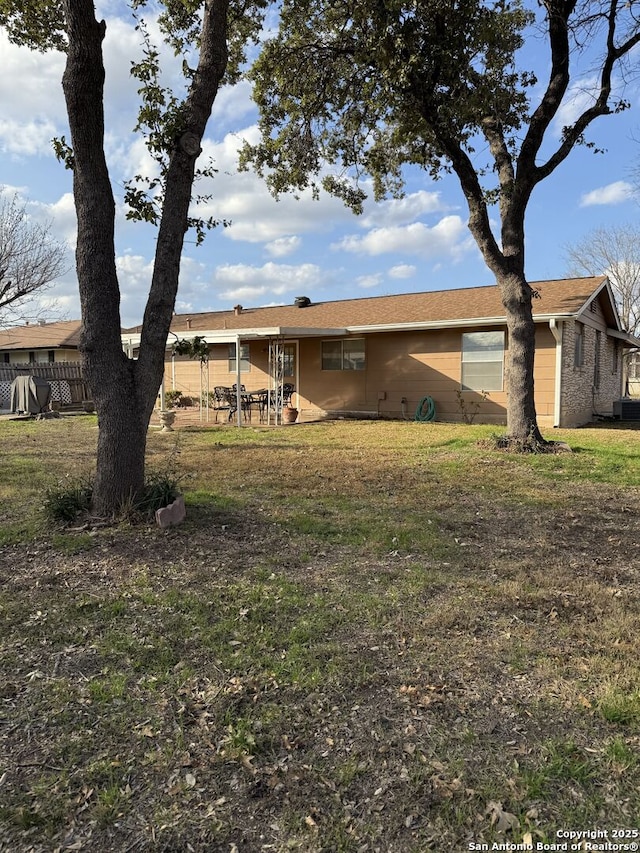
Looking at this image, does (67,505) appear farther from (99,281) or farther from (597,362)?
(597,362)

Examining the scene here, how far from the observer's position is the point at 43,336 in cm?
2883

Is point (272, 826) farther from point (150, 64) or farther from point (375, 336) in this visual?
point (375, 336)

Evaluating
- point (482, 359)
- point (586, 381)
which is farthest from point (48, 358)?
point (586, 381)

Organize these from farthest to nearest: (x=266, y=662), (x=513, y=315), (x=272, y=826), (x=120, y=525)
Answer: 1. (x=513, y=315)
2. (x=120, y=525)
3. (x=266, y=662)
4. (x=272, y=826)

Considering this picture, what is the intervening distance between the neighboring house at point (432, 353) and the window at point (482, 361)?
25 millimetres

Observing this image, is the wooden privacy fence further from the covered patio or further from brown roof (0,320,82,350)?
brown roof (0,320,82,350)

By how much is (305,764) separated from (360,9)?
9617 mm

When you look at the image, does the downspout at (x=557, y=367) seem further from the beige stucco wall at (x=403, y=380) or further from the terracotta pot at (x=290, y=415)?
the terracotta pot at (x=290, y=415)

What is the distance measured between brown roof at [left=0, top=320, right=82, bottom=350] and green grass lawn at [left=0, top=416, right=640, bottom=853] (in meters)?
23.6

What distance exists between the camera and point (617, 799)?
182cm

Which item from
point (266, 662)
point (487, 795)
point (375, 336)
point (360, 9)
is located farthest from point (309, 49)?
point (487, 795)

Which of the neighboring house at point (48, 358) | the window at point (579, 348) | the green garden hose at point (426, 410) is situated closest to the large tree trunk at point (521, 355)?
the green garden hose at point (426, 410)

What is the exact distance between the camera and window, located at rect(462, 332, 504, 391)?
13.7 metres

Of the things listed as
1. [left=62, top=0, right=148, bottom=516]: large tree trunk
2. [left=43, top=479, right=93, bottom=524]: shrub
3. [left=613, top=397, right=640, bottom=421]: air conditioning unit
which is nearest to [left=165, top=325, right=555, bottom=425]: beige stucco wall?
[left=613, top=397, right=640, bottom=421]: air conditioning unit
